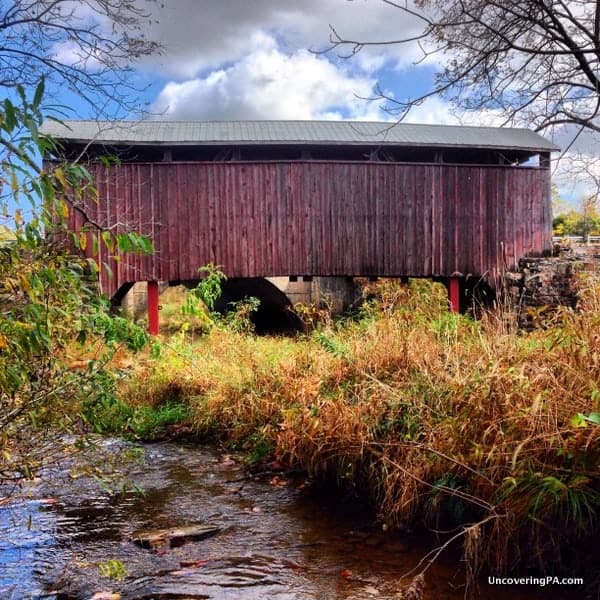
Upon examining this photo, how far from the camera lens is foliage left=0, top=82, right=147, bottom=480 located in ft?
6.58

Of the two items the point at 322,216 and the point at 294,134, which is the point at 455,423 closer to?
the point at 322,216

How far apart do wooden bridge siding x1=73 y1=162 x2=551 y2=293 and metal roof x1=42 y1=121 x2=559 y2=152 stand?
1.73ft

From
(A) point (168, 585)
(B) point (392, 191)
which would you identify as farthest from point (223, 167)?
(A) point (168, 585)

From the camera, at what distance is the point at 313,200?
11.9 metres

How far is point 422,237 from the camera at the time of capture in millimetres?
12289

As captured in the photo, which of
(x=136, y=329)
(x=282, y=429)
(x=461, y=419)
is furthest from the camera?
(x=282, y=429)

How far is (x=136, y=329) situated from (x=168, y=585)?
58.3 inches

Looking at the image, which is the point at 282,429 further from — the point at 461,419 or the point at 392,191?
the point at 392,191

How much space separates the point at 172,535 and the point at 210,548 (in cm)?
31

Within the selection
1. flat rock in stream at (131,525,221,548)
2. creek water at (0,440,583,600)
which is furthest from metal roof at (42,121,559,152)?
flat rock in stream at (131,525,221,548)

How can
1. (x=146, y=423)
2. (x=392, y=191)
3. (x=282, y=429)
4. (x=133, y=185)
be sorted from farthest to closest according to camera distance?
(x=392, y=191) < (x=133, y=185) < (x=146, y=423) < (x=282, y=429)

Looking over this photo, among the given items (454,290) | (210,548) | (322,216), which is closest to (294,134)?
(322,216)

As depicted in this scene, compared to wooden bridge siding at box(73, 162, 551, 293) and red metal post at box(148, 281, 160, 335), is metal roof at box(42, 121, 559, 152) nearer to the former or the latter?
wooden bridge siding at box(73, 162, 551, 293)

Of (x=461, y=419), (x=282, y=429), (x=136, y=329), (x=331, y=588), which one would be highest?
(x=136, y=329)
